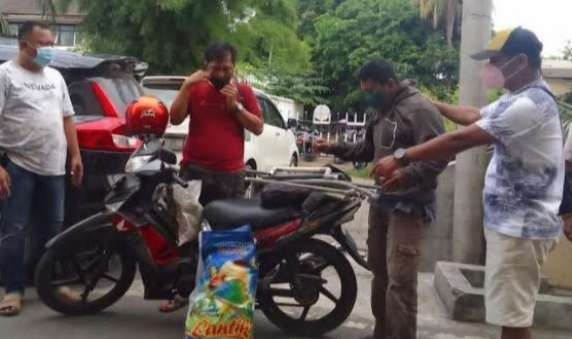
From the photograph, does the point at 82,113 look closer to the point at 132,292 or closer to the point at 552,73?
the point at 132,292

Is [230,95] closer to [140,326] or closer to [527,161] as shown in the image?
[140,326]

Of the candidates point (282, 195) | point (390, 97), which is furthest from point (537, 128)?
point (282, 195)

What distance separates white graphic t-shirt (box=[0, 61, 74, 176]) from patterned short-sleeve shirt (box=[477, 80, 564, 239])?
3.02m

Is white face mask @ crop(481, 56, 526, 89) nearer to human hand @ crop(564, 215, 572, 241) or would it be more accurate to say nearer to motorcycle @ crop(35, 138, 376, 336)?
human hand @ crop(564, 215, 572, 241)

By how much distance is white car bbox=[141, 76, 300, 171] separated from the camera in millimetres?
9406

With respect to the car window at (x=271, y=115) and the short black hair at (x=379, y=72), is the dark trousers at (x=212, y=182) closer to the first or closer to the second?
the short black hair at (x=379, y=72)

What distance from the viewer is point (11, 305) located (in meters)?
5.02

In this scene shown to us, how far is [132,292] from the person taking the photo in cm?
569

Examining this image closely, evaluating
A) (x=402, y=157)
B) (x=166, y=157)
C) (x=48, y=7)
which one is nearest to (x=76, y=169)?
(x=166, y=157)

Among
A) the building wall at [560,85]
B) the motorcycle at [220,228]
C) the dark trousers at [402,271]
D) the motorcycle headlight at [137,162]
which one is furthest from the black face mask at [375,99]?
the building wall at [560,85]

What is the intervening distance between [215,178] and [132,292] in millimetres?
1344

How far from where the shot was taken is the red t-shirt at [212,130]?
4918 mm

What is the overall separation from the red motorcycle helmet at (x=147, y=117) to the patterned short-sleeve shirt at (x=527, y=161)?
2291 mm

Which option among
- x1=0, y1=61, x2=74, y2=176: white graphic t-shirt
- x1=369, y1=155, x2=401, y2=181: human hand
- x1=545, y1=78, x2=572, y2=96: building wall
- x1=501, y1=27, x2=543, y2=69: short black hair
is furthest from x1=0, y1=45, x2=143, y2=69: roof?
x1=545, y1=78, x2=572, y2=96: building wall
